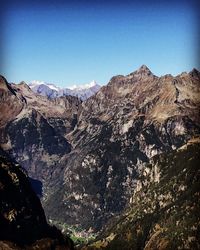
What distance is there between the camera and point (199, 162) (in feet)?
349

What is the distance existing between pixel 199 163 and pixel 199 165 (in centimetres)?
154

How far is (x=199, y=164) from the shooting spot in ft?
345

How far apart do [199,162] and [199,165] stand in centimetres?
207

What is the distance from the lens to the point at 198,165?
10475 centimetres

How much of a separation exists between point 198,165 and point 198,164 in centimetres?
108

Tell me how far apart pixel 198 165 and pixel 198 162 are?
8.81ft

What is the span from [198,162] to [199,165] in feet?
9.55

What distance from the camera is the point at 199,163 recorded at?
10600cm

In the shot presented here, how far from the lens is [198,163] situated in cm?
10662

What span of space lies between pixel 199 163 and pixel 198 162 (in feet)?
4.52

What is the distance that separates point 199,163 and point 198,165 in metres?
1.34

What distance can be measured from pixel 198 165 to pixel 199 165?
11.2 inches

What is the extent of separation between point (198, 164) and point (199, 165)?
1.32 m
